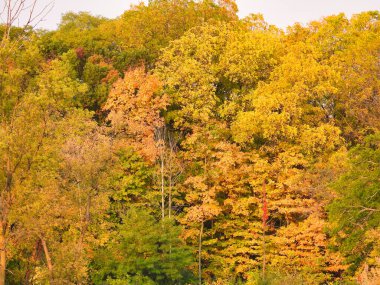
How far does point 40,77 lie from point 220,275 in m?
17.1

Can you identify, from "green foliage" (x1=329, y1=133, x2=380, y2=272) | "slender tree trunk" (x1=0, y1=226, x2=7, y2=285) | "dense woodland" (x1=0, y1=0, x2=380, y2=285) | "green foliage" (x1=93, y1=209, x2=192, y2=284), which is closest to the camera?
"slender tree trunk" (x1=0, y1=226, x2=7, y2=285)

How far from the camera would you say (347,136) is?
3177cm

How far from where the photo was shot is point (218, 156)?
95.3 feet

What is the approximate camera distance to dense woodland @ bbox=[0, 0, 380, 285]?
20469mm

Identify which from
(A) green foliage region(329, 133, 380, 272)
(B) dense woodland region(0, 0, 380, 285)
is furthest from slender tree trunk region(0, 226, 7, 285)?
(A) green foliage region(329, 133, 380, 272)

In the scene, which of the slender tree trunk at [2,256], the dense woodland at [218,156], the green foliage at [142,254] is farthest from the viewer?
the green foliage at [142,254]

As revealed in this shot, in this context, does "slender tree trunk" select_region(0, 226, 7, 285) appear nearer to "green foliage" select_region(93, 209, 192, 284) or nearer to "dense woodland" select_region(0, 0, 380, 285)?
"dense woodland" select_region(0, 0, 380, 285)

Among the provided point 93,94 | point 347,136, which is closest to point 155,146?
point 93,94

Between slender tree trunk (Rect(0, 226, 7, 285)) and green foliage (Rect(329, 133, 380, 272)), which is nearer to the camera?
slender tree trunk (Rect(0, 226, 7, 285))

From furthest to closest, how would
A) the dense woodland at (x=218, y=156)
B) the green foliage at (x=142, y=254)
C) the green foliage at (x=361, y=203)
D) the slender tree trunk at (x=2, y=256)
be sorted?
1. the green foliage at (x=142, y=254)
2. the dense woodland at (x=218, y=156)
3. the green foliage at (x=361, y=203)
4. the slender tree trunk at (x=2, y=256)

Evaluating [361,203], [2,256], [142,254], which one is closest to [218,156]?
[142,254]

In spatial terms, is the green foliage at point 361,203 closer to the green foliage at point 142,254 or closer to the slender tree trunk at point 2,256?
the green foliage at point 142,254

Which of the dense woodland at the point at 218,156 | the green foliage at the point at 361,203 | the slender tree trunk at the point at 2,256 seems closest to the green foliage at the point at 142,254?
the dense woodland at the point at 218,156

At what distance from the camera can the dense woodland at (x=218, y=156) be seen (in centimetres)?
2047
